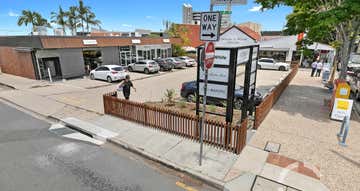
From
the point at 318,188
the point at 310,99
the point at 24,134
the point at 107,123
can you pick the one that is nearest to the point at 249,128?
the point at 318,188

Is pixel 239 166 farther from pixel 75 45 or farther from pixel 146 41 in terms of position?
pixel 146 41

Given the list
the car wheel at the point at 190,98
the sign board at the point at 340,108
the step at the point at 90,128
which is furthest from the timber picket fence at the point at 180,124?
the sign board at the point at 340,108

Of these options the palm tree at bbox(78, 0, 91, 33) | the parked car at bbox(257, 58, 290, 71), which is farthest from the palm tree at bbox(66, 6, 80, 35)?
the parked car at bbox(257, 58, 290, 71)

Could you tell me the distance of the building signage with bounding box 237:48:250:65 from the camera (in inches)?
238

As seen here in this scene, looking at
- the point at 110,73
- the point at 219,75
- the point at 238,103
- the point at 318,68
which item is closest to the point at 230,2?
the point at 219,75

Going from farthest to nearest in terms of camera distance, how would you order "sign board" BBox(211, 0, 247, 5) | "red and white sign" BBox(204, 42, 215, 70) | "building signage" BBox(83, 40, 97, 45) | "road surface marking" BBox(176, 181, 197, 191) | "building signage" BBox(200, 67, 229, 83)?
"building signage" BBox(83, 40, 97, 45)
"building signage" BBox(200, 67, 229, 83)
"sign board" BBox(211, 0, 247, 5)
"road surface marking" BBox(176, 181, 197, 191)
"red and white sign" BBox(204, 42, 215, 70)

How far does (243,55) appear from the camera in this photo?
639 cm

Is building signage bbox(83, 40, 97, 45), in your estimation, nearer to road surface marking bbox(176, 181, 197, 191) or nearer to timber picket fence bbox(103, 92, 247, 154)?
timber picket fence bbox(103, 92, 247, 154)

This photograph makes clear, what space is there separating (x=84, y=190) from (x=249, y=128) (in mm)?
5719

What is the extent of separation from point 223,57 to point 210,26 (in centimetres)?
210

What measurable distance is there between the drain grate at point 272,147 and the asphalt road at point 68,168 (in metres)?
2.59

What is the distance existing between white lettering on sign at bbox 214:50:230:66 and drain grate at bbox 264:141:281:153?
9.41 ft

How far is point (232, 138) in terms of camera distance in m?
5.94

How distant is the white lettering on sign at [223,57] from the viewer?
6036 millimetres
